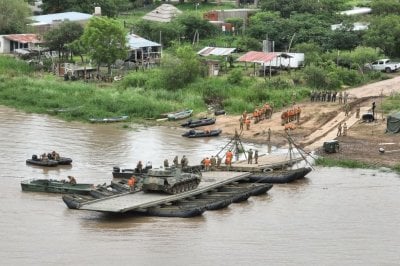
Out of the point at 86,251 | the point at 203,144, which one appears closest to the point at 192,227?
the point at 86,251

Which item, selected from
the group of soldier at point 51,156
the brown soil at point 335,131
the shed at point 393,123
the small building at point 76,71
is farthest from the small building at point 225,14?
the group of soldier at point 51,156

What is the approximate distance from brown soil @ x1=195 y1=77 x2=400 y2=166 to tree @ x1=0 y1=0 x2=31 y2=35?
28.6m

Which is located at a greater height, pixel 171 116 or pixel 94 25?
pixel 94 25

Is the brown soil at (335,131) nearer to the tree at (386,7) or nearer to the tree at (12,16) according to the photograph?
the tree at (386,7)

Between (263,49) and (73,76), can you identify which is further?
(263,49)

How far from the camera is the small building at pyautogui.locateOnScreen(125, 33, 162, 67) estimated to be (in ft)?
254

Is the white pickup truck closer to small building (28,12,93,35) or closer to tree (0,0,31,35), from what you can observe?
small building (28,12,93,35)

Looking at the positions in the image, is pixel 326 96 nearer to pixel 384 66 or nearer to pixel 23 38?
pixel 384 66

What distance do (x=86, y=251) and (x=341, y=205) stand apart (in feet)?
38.8

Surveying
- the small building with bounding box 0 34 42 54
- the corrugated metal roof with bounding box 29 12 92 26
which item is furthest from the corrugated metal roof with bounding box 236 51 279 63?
the corrugated metal roof with bounding box 29 12 92 26

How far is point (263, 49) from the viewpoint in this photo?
7931 centimetres

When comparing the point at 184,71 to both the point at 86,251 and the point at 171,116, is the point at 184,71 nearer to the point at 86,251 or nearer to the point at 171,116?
the point at 171,116

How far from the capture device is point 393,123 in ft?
182

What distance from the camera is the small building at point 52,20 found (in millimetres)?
85250
